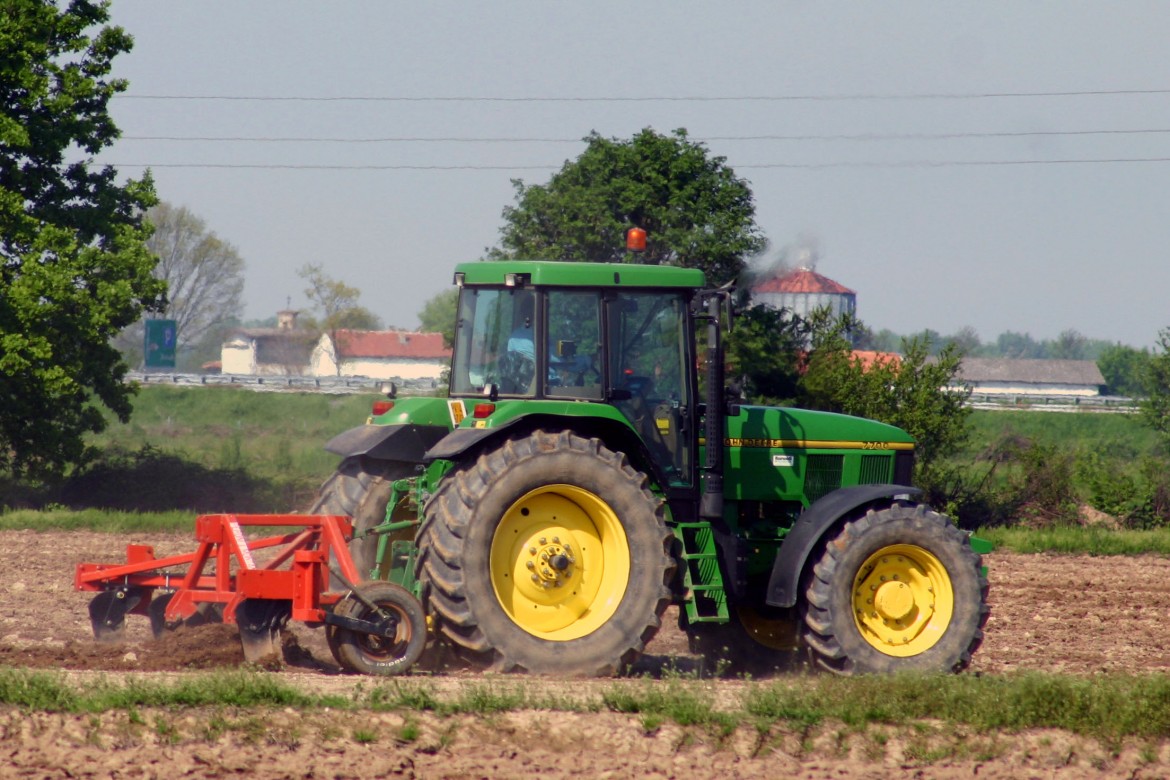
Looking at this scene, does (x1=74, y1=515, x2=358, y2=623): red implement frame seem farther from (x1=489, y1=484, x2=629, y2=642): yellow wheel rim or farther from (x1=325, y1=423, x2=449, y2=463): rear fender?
(x1=489, y1=484, x2=629, y2=642): yellow wheel rim

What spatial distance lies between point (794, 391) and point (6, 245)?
44.7ft

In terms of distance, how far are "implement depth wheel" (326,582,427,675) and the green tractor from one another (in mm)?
151

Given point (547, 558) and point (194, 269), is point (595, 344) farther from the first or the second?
point (194, 269)

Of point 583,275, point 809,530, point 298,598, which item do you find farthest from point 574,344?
point 298,598

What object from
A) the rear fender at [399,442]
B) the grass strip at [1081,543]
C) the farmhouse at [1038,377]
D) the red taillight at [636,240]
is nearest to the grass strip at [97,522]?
the rear fender at [399,442]

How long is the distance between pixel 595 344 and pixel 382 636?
7.74 feet

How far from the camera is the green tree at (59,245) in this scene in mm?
19625

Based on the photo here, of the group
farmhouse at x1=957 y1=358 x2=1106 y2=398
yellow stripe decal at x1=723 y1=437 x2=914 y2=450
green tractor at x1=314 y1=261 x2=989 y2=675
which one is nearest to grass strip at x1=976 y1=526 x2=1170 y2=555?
yellow stripe decal at x1=723 y1=437 x2=914 y2=450

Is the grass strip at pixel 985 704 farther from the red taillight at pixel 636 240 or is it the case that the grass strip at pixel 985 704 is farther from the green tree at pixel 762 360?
the green tree at pixel 762 360

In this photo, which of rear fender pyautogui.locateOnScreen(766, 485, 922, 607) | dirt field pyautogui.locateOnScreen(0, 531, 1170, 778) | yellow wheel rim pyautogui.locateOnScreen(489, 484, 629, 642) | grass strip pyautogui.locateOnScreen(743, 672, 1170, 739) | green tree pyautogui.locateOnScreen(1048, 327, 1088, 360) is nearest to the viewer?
dirt field pyautogui.locateOnScreen(0, 531, 1170, 778)

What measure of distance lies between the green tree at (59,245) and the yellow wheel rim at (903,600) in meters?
14.6

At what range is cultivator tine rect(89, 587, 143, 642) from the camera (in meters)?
8.67

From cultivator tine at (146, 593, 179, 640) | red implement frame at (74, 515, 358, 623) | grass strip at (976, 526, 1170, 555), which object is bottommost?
grass strip at (976, 526, 1170, 555)

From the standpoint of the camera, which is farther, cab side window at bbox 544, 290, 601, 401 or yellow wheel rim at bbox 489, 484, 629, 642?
cab side window at bbox 544, 290, 601, 401
